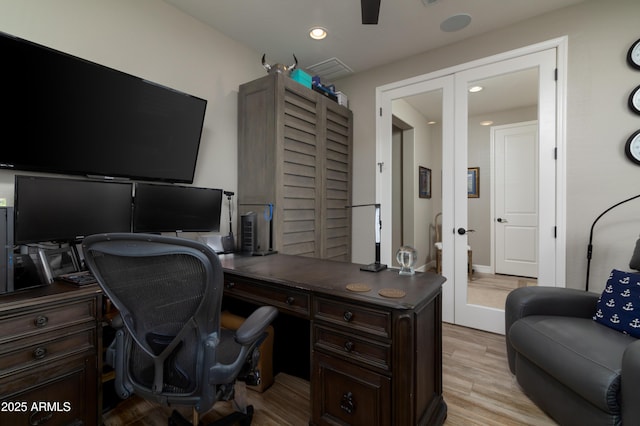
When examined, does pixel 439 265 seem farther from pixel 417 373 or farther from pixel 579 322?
pixel 417 373

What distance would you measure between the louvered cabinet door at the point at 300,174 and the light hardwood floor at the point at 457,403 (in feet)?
3.86

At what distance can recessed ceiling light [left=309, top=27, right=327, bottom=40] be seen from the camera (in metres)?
2.69

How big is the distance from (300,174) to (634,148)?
271 centimetres

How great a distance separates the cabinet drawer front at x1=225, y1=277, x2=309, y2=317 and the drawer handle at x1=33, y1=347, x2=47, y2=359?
33.7 inches

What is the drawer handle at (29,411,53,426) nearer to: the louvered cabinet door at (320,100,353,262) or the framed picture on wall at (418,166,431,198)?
the louvered cabinet door at (320,100,353,262)

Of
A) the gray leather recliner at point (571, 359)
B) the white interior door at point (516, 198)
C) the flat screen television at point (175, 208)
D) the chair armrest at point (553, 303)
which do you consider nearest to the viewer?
the gray leather recliner at point (571, 359)

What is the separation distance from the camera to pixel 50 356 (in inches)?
52.3

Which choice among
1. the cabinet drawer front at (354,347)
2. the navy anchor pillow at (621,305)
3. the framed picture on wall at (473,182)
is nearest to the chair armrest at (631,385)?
the navy anchor pillow at (621,305)

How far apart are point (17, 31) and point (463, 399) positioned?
137 inches

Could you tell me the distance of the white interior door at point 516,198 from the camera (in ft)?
8.52

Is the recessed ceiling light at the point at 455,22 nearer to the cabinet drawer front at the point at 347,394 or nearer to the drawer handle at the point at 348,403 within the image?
the cabinet drawer front at the point at 347,394

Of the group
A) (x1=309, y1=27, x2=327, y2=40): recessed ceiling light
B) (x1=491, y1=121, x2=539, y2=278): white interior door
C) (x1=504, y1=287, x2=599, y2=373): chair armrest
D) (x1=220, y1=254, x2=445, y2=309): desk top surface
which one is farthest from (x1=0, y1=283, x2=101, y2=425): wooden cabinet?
(x1=491, y1=121, x2=539, y2=278): white interior door

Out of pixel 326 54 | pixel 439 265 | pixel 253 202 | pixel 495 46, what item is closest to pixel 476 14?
pixel 495 46

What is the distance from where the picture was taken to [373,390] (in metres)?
1.25
